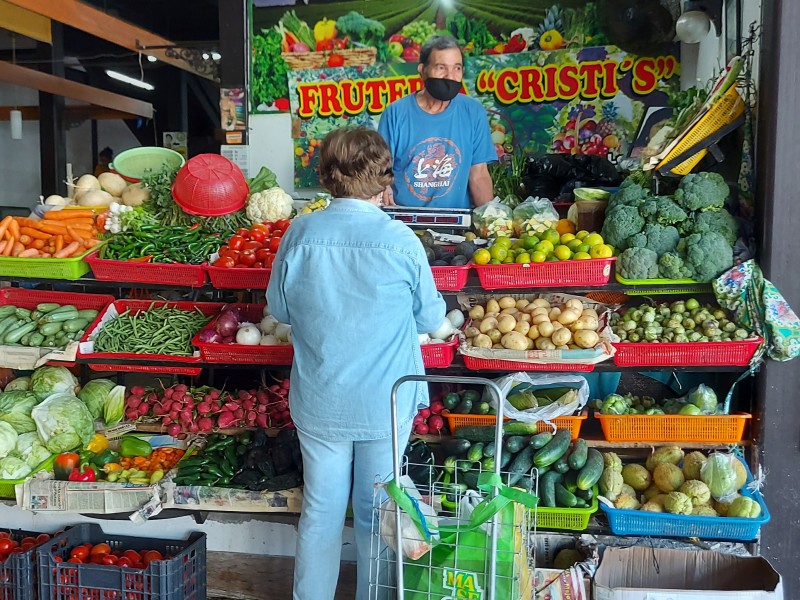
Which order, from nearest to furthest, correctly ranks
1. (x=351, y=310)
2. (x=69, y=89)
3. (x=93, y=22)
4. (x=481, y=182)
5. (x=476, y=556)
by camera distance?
1. (x=476, y=556)
2. (x=351, y=310)
3. (x=481, y=182)
4. (x=93, y=22)
5. (x=69, y=89)

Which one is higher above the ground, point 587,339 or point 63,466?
point 587,339

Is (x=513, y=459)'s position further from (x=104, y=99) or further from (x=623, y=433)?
(x=104, y=99)

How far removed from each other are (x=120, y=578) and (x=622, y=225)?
3068mm

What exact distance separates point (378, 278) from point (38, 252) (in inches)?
97.3

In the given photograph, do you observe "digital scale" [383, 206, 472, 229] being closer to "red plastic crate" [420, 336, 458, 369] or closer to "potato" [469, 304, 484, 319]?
"potato" [469, 304, 484, 319]

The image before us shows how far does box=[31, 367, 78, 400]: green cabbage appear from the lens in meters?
4.36

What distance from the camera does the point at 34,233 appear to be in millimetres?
4395

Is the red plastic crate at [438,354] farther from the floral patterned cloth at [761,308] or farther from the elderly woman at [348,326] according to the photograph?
the floral patterned cloth at [761,308]

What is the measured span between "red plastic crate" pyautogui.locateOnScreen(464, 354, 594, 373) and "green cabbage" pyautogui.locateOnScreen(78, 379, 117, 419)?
2.27m

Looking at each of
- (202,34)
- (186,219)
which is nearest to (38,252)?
(186,219)

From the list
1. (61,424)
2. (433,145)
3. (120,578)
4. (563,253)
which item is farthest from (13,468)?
(433,145)

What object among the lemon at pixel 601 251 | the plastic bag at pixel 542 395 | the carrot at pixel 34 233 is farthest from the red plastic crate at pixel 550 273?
the carrot at pixel 34 233

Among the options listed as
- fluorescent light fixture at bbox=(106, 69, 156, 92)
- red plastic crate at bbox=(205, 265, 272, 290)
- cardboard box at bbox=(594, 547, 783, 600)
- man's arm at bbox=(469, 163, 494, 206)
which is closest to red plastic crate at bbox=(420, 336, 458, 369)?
red plastic crate at bbox=(205, 265, 272, 290)

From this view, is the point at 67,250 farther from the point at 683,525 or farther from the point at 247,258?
the point at 683,525
